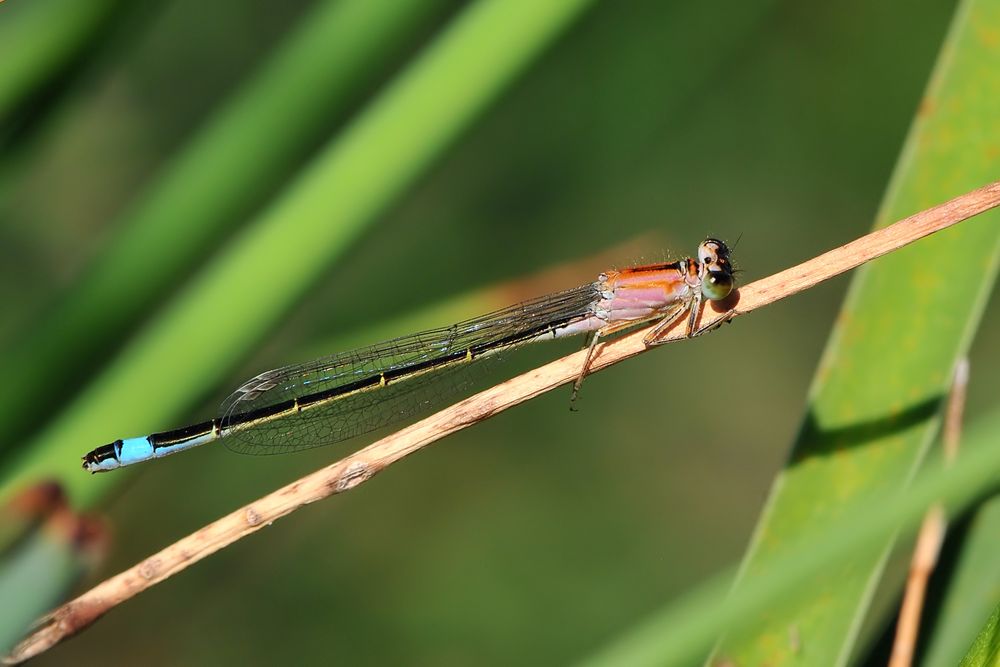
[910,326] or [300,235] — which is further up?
[300,235]

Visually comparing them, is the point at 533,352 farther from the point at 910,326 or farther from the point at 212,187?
the point at 212,187

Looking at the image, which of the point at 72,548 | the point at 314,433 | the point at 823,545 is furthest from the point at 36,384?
the point at 314,433

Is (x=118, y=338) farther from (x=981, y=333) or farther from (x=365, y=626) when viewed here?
(x=981, y=333)

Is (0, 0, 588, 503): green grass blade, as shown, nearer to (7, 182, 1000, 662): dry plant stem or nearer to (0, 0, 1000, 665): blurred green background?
(7, 182, 1000, 662): dry plant stem

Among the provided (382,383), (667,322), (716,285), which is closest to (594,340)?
(667,322)

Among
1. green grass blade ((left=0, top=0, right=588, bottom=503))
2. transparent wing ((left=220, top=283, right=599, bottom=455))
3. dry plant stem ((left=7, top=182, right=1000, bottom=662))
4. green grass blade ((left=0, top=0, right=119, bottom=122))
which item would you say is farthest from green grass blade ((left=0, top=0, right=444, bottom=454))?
transparent wing ((left=220, top=283, right=599, bottom=455))
